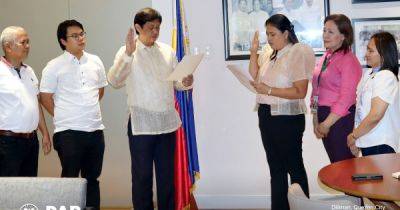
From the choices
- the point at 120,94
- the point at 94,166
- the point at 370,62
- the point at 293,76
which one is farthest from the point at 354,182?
the point at 120,94

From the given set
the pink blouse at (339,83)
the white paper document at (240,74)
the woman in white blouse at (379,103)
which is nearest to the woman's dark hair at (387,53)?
the woman in white blouse at (379,103)

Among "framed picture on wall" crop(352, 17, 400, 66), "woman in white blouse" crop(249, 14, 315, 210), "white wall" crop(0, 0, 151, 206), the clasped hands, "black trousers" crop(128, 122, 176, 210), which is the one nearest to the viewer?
the clasped hands

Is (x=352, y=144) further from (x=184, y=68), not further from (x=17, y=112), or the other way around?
(x=17, y=112)

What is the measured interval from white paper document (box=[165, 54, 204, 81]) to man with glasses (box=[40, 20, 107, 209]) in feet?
2.12

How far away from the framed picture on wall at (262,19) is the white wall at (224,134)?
3.3 inches

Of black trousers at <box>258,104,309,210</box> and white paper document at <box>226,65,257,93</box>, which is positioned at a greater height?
white paper document at <box>226,65,257,93</box>

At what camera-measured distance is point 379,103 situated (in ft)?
9.14

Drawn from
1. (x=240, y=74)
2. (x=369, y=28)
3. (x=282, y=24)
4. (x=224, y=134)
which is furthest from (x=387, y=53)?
(x=224, y=134)

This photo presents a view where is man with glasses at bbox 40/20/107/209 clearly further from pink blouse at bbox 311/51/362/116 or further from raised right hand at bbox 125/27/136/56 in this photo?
pink blouse at bbox 311/51/362/116

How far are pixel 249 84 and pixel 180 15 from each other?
1.10 meters

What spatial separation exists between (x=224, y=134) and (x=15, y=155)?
185 cm

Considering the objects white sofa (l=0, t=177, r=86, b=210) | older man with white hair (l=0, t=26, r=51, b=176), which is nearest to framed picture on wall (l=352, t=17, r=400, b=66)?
older man with white hair (l=0, t=26, r=51, b=176)

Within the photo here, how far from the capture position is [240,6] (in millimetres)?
4320

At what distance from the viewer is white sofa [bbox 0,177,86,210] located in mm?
1774
